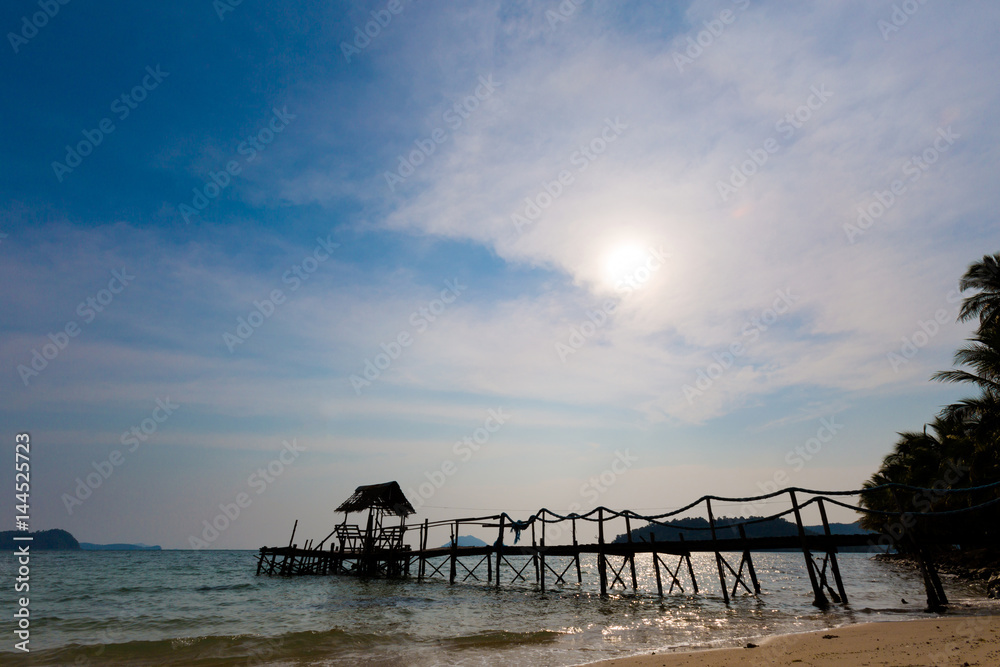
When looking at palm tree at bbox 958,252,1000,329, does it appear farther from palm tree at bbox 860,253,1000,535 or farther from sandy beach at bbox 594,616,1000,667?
sandy beach at bbox 594,616,1000,667

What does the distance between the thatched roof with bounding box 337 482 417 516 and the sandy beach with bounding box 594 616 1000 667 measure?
1126 inches

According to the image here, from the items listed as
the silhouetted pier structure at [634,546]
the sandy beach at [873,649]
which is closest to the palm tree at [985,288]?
A: the silhouetted pier structure at [634,546]

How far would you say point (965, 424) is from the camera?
22766 millimetres

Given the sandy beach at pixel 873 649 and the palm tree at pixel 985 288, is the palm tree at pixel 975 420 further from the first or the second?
the sandy beach at pixel 873 649

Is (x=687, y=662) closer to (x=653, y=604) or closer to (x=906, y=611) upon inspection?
(x=906, y=611)

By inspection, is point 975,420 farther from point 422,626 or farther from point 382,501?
point 382,501

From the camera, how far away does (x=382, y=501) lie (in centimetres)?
3456

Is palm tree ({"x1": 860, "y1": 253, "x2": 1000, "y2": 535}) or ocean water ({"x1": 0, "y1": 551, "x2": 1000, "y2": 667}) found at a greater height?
palm tree ({"x1": 860, "y1": 253, "x2": 1000, "y2": 535})

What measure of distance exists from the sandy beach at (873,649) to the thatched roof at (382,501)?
2860 cm

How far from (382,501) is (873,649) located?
31.3 metres

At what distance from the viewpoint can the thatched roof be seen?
3466 centimetres

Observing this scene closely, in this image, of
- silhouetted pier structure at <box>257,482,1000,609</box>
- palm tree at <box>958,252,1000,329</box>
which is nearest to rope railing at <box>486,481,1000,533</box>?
silhouetted pier structure at <box>257,482,1000,609</box>

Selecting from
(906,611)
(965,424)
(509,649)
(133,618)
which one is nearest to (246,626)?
(133,618)

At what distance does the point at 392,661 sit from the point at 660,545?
43.1ft
